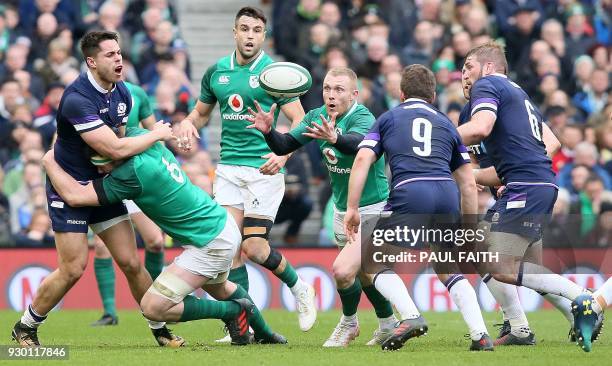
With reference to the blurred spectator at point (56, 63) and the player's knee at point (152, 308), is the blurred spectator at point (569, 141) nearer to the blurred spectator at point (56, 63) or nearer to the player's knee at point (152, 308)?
the blurred spectator at point (56, 63)

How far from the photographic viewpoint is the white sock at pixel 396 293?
9.08 metres

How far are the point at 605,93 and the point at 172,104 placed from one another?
626 centimetres

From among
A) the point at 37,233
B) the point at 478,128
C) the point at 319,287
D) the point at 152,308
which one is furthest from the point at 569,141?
the point at 152,308

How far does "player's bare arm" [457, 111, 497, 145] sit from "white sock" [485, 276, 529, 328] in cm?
123

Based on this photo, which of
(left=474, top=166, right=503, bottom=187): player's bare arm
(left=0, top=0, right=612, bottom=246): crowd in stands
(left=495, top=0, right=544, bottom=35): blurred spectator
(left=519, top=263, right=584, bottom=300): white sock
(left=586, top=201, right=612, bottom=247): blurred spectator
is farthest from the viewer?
(left=495, top=0, right=544, bottom=35): blurred spectator

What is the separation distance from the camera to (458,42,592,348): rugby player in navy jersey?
9.65m

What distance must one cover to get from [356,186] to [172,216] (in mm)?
1392

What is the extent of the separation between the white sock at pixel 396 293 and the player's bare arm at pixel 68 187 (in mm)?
2199

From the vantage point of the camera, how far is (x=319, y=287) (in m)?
14.7

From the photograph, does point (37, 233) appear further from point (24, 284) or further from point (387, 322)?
point (387, 322)

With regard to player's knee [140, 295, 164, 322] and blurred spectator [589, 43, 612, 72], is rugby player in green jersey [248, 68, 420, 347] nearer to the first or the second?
player's knee [140, 295, 164, 322]

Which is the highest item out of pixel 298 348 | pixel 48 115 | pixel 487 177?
pixel 487 177

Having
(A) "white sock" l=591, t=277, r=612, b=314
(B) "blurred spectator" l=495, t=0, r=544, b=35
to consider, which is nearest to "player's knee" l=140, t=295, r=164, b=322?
(A) "white sock" l=591, t=277, r=612, b=314

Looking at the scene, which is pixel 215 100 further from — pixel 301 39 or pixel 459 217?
pixel 301 39
